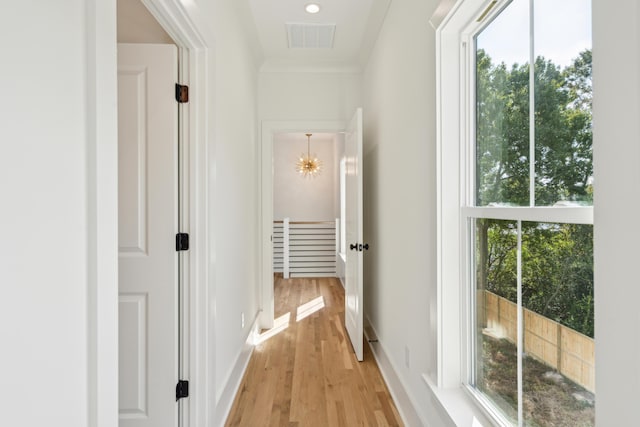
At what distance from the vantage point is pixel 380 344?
2.72 m

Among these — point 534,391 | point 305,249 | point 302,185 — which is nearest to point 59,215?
point 534,391

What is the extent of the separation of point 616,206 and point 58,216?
41.9 inches

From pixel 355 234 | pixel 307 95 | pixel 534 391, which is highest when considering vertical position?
pixel 307 95

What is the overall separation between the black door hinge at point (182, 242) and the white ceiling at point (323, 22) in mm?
1854

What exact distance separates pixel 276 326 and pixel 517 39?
3.28 meters

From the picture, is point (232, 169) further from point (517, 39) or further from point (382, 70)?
point (517, 39)

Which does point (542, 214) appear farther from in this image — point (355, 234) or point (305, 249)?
point (305, 249)

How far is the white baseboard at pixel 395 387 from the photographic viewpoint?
186 cm

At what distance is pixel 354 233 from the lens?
303 cm

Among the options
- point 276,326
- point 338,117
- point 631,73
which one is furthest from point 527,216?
point 276,326

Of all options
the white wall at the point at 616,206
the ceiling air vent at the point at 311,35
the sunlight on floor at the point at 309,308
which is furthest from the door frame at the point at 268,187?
the white wall at the point at 616,206

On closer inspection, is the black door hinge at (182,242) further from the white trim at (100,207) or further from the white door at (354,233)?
the white door at (354,233)

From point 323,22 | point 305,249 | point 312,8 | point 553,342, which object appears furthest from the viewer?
point 305,249

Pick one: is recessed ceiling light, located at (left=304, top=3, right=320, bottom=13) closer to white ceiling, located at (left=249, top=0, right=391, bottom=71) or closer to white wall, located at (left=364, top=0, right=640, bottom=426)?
white ceiling, located at (left=249, top=0, right=391, bottom=71)
